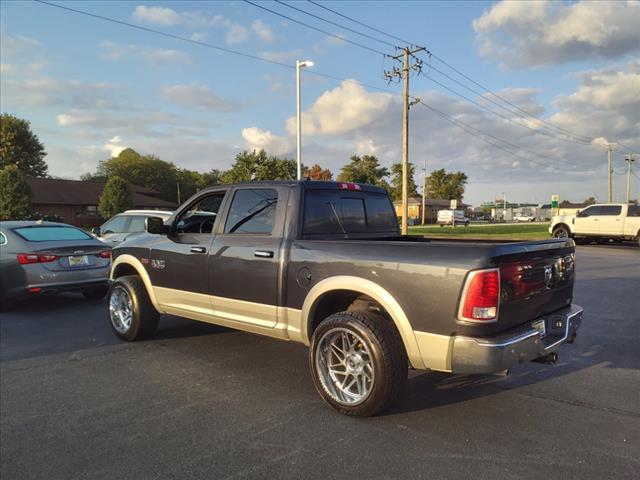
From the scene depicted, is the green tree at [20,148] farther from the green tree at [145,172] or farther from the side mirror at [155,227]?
the side mirror at [155,227]

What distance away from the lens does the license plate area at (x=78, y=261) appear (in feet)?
26.9

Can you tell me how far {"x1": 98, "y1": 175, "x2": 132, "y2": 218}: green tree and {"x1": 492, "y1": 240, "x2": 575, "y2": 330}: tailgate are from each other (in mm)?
44997

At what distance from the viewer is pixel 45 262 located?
26.1ft

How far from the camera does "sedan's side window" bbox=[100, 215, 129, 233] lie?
39.9ft

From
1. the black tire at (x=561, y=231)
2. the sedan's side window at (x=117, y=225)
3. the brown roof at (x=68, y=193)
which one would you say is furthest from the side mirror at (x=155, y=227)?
the brown roof at (x=68, y=193)

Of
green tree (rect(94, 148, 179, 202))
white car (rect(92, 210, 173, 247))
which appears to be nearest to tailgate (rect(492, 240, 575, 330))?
white car (rect(92, 210, 173, 247))

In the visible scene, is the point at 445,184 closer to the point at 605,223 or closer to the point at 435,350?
the point at 605,223

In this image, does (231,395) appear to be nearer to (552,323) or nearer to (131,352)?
(131,352)

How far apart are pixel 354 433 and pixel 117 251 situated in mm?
4174

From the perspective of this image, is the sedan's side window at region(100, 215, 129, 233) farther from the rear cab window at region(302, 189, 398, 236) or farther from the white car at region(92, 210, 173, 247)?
Answer: the rear cab window at region(302, 189, 398, 236)

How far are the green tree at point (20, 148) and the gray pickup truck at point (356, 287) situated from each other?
64328 mm

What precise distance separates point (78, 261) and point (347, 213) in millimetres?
5503

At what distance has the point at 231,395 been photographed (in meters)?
4.24

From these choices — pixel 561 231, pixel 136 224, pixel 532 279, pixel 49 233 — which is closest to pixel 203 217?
pixel 532 279
